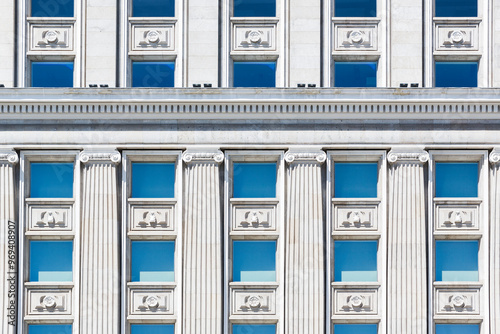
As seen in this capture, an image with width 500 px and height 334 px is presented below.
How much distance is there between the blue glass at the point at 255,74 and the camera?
115 ft

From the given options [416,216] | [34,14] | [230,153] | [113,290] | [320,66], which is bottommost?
[113,290]

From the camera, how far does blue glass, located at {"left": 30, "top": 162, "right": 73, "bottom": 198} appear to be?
113 ft

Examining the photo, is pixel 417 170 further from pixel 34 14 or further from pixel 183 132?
pixel 34 14

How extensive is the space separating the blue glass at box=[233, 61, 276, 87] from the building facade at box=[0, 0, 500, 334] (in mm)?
493

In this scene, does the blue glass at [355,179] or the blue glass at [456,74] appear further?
the blue glass at [456,74]

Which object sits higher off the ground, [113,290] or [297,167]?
[297,167]

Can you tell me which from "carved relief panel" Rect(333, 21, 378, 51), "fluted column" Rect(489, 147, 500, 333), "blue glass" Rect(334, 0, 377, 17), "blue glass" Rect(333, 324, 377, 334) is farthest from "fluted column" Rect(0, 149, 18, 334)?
"fluted column" Rect(489, 147, 500, 333)

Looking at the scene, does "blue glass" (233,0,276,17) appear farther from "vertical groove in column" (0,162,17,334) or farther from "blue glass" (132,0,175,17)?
"vertical groove in column" (0,162,17,334)

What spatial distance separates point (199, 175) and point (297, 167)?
12.4ft

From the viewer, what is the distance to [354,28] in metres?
34.9

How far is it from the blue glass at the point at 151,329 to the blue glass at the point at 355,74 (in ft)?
37.9

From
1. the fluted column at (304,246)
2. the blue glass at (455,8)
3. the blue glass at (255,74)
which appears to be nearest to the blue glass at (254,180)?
the fluted column at (304,246)

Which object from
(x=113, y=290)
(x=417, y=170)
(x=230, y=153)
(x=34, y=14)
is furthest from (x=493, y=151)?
(x=34, y=14)

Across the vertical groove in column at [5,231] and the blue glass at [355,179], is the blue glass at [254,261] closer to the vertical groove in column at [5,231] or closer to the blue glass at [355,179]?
the blue glass at [355,179]
